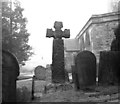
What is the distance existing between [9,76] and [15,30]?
14879 mm

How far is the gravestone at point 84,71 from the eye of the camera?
5.45 m

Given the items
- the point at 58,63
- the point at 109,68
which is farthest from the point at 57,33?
the point at 109,68

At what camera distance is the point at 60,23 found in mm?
7352

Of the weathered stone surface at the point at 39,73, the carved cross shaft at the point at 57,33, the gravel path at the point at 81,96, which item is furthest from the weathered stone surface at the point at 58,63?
the weathered stone surface at the point at 39,73

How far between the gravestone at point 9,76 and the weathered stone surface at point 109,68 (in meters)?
3.15

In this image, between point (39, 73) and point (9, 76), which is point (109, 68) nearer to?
point (9, 76)

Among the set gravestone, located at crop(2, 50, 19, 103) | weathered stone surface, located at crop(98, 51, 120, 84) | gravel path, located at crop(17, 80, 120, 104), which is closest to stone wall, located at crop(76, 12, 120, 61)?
weathered stone surface, located at crop(98, 51, 120, 84)

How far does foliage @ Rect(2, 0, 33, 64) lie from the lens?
15.1 metres

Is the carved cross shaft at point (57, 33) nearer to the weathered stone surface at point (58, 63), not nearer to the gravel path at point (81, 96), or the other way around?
the weathered stone surface at point (58, 63)

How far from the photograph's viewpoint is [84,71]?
5.50 m

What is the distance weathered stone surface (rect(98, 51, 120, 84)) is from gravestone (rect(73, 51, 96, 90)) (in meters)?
0.29

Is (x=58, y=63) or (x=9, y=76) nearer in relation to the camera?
(x=9, y=76)

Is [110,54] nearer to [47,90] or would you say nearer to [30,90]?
[47,90]

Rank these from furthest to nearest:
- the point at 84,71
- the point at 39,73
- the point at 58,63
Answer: the point at 39,73
the point at 58,63
the point at 84,71
